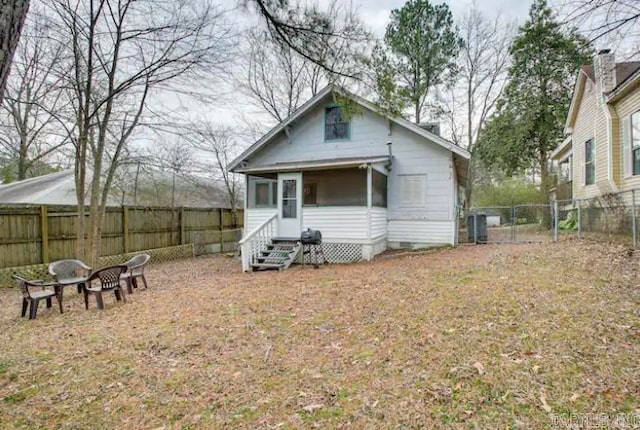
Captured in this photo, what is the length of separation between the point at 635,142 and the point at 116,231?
54.1 feet

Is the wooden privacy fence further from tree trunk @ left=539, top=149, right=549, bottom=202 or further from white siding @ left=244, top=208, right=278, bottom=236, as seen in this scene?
tree trunk @ left=539, top=149, right=549, bottom=202

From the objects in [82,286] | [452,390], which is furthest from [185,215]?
[452,390]

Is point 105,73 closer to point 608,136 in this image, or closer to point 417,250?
point 417,250

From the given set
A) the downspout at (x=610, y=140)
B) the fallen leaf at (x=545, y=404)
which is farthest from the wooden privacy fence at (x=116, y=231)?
the downspout at (x=610, y=140)

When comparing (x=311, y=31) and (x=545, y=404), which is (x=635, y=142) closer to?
(x=311, y=31)

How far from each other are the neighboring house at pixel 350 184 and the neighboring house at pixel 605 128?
433 cm

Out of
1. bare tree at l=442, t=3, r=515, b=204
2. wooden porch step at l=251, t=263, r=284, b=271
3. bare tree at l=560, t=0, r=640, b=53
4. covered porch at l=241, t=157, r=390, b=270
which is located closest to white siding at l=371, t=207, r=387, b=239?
covered porch at l=241, t=157, r=390, b=270

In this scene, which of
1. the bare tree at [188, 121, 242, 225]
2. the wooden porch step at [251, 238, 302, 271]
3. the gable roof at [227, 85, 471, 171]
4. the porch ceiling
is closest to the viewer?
the wooden porch step at [251, 238, 302, 271]

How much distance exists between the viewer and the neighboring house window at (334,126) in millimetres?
13102

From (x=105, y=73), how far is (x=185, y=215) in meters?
7.49

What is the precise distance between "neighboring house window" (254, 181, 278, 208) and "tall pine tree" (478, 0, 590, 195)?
15741mm

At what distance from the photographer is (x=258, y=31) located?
4.98 m

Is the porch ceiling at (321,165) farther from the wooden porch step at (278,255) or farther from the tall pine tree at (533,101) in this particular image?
the tall pine tree at (533,101)

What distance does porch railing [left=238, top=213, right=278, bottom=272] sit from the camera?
10.0 metres
